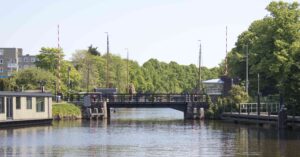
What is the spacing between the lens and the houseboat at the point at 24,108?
7188 cm

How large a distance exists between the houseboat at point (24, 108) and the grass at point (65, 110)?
20.6 ft

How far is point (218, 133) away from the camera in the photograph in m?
62.4

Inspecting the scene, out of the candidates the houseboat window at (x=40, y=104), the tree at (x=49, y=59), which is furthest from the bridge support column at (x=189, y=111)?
the tree at (x=49, y=59)

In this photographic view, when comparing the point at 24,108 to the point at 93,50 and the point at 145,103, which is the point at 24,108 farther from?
the point at 93,50

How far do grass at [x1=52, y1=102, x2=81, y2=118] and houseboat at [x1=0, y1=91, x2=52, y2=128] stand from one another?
6271mm

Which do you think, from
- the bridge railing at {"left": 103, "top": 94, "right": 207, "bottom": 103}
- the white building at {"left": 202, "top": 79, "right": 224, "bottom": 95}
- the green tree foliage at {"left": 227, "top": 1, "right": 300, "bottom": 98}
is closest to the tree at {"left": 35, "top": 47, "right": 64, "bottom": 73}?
the bridge railing at {"left": 103, "top": 94, "right": 207, "bottom": 103}

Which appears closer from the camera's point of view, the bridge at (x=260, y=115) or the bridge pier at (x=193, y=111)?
the bridge at (x=260, y=115)

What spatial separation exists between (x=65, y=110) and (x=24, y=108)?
1521 cm

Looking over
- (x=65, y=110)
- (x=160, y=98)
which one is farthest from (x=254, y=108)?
(x=65, y=110)

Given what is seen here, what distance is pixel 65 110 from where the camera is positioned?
9150 cm

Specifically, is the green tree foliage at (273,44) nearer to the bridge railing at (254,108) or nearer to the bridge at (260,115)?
the bridge railing at (254,108)

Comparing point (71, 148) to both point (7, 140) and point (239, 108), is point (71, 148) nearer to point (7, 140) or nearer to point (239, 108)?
point (7, 140)

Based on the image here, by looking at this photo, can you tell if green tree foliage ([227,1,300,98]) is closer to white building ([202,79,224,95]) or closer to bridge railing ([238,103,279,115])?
bridge railing ([238,103,279,115])

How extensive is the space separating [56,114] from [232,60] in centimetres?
2743
